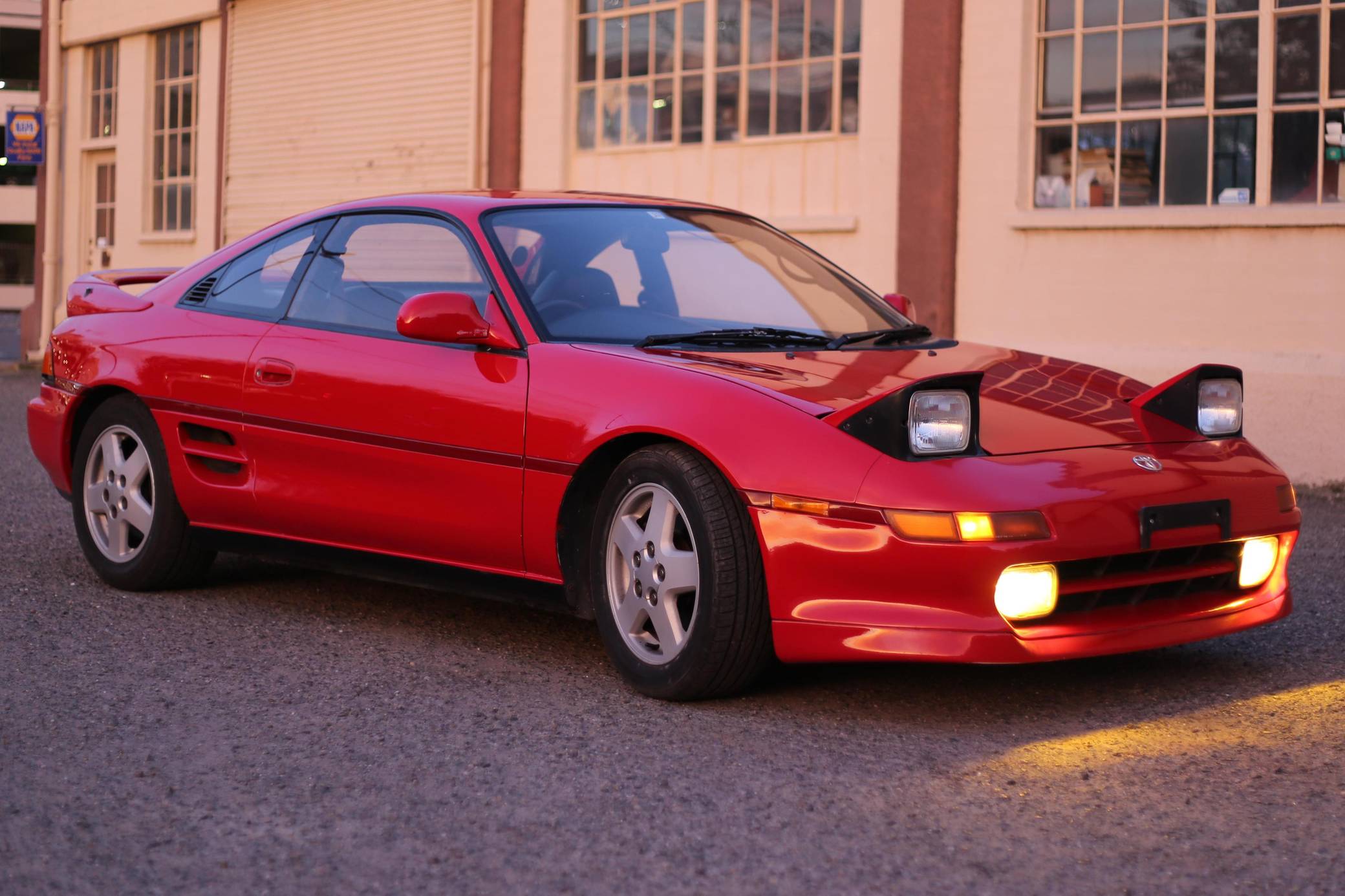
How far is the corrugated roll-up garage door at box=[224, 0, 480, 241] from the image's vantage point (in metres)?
14.9

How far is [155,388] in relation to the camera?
568 cm

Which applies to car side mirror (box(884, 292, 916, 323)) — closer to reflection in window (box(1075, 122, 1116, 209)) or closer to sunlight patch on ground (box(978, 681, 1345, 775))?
sunlight patch on ground (box(978, 681, 1345, 775))

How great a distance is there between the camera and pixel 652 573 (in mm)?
4289

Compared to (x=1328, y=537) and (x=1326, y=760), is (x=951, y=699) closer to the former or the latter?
(x=1326, y=760)

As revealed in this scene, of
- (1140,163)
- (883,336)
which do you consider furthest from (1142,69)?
(883,336)

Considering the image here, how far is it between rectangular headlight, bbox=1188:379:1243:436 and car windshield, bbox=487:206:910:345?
3.53 ft

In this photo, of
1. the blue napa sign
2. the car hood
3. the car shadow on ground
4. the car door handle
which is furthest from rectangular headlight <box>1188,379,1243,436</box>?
the blue napa sign

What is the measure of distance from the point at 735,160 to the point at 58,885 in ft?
33.5

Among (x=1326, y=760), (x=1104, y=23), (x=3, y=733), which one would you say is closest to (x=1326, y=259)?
(x=1104, y=23)

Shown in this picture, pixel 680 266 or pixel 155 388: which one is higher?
pixel 680 266

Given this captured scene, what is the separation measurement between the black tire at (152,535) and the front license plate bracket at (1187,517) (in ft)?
10.4

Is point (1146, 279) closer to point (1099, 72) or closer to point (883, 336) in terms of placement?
point (1099, 72)

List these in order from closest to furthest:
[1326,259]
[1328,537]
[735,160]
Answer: [1328,537], [1326,259], [735,160]

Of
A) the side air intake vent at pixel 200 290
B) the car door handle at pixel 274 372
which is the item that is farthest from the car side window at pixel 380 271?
the side air intake vent at pixel 200 290
